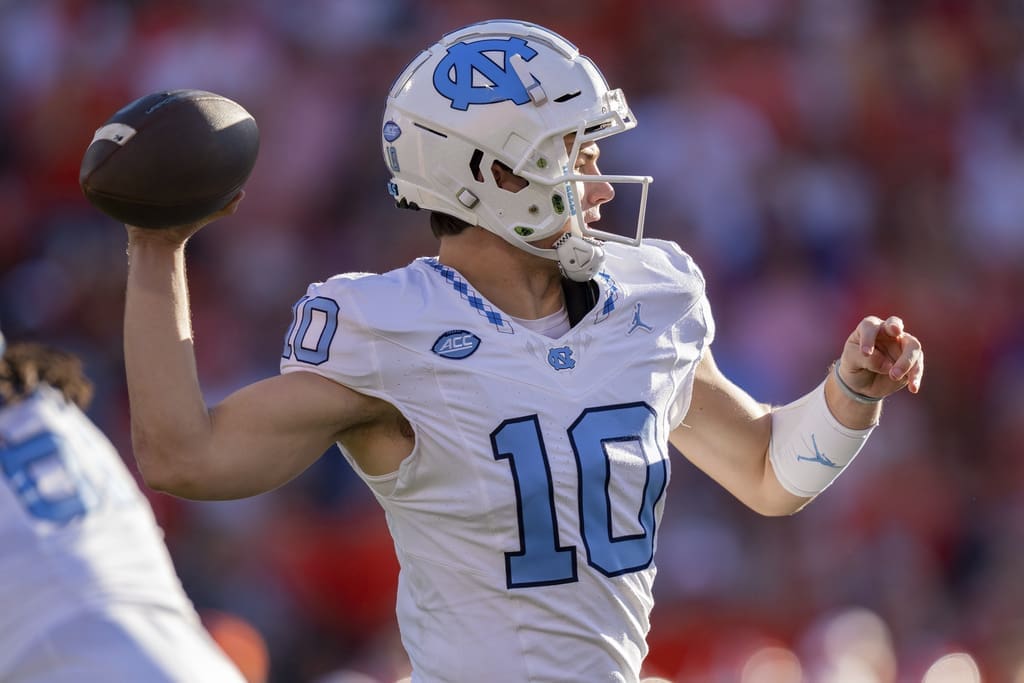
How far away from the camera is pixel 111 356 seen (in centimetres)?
583

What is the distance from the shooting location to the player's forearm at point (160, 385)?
95.0 inches

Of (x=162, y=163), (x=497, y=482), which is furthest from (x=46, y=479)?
(x=497, y=482)

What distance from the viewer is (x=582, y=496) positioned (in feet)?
8.73

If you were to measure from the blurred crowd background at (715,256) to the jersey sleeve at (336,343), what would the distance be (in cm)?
260

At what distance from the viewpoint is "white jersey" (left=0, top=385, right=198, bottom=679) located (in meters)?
2.03

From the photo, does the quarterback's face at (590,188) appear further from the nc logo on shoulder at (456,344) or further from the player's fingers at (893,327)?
the player's fingers at (893,327)

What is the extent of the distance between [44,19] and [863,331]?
465 centimetres

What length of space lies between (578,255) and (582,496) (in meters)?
0.47

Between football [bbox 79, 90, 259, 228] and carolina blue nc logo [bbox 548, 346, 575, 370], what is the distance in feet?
2.22

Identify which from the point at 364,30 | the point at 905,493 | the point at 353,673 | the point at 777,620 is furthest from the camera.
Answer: the point at 364,30

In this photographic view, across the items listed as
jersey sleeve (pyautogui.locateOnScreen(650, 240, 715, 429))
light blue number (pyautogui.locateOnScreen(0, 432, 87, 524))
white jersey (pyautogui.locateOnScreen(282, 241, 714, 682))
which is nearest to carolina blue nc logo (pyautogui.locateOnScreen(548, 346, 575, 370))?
white jersey (pyautogui.locateOnScreen(282, 241, 714, 682))

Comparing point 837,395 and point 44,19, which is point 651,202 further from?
point 837,395

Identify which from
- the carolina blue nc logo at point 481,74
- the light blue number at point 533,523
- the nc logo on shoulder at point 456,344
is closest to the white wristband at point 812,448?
the light blue number at point 533,523

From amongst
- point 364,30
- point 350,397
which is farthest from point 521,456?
point 364,30
